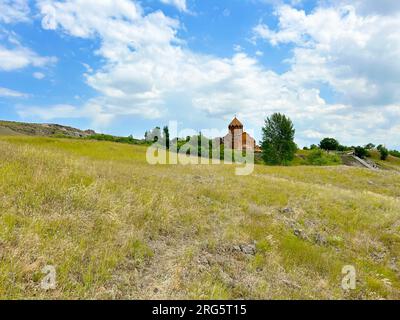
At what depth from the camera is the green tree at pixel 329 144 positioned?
461ft

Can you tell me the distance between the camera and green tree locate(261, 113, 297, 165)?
238ft

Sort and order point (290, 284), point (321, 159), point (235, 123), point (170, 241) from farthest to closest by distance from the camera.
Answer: point (235, 123) → point (321, 159) → point (170, 241) → point (290, 284)

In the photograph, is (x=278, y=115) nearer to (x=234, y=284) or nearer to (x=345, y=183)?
(x=345, y=183)

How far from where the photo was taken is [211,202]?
14.0 m

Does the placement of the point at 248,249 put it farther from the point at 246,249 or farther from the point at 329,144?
the point at 329,144

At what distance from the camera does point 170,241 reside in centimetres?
892

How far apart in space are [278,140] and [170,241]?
68.9 meters

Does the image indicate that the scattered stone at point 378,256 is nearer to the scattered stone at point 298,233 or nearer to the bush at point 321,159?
the scattered stone at point 298,233

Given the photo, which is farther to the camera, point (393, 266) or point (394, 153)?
point (394, 153)

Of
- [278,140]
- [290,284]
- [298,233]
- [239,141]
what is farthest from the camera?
[239,141]

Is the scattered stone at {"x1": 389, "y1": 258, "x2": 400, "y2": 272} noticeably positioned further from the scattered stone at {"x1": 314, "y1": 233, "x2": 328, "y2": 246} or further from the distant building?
the distant building

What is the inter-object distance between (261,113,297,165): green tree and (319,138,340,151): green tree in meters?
76.1

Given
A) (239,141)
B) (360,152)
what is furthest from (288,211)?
(360,152)

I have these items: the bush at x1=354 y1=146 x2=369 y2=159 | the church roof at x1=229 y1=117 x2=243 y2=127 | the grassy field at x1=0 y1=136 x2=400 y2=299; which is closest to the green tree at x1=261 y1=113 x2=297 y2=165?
the church roof at x1=229 y1=117 x2=243 y2=127
